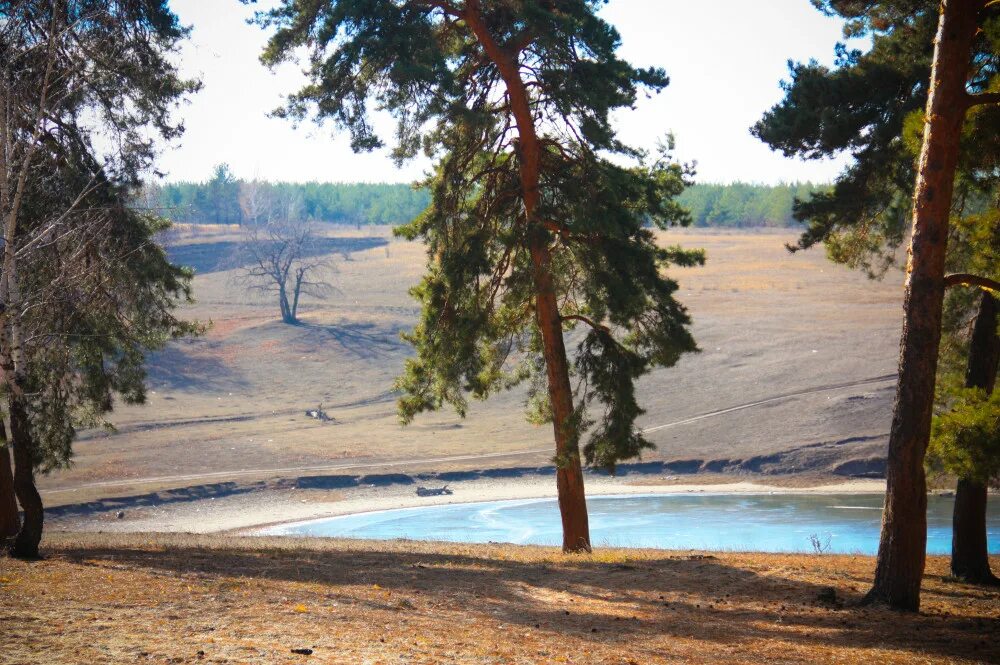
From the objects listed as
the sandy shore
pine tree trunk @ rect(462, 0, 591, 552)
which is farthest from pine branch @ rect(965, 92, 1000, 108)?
the sandy shore

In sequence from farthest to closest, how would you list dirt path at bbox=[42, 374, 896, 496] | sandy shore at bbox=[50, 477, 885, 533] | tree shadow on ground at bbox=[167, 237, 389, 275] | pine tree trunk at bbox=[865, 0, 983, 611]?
tree shadow on ground at bbox=[167, 237, 389, 275] → dirt path at bbox=[42, 374, 896, 496] → sandy shore at bbox=[50, 477, 885, 533] → pine tree trunk at bbox=[865, 0, 983, 611]

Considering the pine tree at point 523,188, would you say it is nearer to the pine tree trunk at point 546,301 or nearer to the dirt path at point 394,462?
the pine tree trunk at point 546,301

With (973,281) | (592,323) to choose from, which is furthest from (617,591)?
(592,323)

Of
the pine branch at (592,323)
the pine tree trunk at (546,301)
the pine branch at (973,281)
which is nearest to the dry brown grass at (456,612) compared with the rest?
the pine branch at (973,281)

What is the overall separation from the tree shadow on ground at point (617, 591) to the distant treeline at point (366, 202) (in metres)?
102

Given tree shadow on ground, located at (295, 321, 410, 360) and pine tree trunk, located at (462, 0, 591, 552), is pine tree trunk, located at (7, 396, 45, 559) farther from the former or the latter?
tree shadow on ground, located at (295, 321, 410, 360)

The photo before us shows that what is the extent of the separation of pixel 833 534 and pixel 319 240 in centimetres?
9286

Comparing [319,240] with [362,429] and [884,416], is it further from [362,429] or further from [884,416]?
[884,416]

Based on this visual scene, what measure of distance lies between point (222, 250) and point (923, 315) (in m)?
103

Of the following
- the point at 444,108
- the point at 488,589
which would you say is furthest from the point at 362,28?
the point at 488,589

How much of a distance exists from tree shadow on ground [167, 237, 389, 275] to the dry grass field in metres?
19.3

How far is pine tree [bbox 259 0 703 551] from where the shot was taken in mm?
16922

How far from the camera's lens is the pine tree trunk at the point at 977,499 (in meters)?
14.0

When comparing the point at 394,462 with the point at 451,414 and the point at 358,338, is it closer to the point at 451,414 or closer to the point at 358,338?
the point at 451,414
